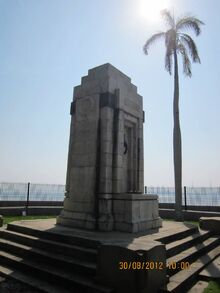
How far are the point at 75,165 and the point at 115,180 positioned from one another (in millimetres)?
1687

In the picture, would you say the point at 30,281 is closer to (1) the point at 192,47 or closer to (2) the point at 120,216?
(2) the point at 120,216

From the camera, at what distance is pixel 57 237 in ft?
25.0

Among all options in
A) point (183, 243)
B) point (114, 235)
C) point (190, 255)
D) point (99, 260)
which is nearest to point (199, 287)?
point (190, 255)

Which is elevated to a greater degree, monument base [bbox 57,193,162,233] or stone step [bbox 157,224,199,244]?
monument base [bbox 57,193,162,233]

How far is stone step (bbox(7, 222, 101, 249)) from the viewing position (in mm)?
6870

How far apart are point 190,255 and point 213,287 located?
136 cm

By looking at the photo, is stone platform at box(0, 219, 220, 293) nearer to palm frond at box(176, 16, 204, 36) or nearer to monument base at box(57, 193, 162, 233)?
monument base at box(57, 193, 162, 233)

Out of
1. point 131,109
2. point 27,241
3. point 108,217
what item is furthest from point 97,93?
point 27,241

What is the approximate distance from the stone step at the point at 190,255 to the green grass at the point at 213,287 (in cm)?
74

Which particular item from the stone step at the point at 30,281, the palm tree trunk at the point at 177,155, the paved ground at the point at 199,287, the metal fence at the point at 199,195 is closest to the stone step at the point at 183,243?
the paved ground at the point at 199,287

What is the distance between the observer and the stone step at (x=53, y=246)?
6.45m

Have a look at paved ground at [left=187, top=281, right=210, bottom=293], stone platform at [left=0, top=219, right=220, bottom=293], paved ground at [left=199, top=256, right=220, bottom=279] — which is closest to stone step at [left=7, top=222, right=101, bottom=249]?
stone platform at [left=0, top=219, right=220, bottom=293]

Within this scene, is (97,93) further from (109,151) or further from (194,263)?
(194,263)
